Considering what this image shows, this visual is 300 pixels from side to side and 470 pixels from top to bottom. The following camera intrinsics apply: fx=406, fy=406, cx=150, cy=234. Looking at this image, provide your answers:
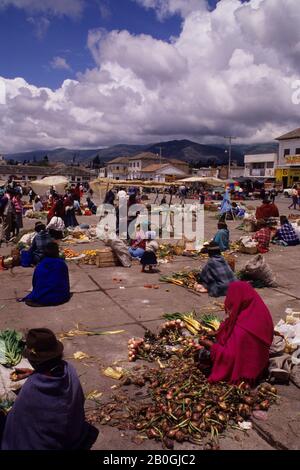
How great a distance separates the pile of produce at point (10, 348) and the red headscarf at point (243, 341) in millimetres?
2349

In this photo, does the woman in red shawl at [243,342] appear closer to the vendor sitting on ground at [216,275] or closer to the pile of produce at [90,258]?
the vendor sitting on ground at [216,275]

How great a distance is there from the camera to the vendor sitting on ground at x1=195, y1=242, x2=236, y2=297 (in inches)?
312

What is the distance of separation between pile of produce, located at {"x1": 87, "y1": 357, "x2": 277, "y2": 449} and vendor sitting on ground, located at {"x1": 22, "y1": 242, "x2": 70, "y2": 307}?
3.10 meters

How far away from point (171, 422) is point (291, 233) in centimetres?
1122

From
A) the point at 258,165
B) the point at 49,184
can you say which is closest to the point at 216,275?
the point at 49,184

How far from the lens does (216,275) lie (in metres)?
8.03

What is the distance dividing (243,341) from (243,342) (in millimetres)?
11

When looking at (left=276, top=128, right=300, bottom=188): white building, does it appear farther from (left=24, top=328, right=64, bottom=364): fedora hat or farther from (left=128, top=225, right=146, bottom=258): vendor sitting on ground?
(left=24, top=328, right=64, bottom=364): fedora hat

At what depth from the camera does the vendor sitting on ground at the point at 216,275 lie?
7914 mm

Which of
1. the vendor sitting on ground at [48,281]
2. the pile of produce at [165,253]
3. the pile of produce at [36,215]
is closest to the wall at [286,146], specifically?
the pile of produce at [36,215]

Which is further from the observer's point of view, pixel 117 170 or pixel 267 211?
pixel 117 170

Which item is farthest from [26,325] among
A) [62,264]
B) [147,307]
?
[147,307]

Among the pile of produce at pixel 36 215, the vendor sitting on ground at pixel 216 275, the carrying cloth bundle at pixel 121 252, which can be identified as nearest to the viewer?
the vendor sitting on ground at pixel 216 275

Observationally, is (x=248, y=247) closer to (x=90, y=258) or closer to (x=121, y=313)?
(x=90, y=258)
